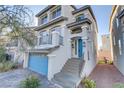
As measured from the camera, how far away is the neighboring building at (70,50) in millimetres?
3004

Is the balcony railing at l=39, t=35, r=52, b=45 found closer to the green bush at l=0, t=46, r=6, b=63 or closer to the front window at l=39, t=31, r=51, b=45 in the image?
the front window at l=39, t=31, r=51, b=45

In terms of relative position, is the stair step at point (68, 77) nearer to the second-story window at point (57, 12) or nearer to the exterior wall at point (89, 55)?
the exterior wall at point (89, 55)


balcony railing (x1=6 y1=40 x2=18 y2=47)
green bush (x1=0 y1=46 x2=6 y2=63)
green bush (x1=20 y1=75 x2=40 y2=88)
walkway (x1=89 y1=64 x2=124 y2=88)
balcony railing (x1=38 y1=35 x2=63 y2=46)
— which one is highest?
balcony railing (x1=38 y1=35 x2=63 y2=46)

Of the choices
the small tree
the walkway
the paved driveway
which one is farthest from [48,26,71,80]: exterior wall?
the small tree

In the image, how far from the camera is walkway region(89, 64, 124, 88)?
2377 millimetres

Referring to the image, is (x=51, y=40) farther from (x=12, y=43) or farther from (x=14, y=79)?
(x=14, y=79)

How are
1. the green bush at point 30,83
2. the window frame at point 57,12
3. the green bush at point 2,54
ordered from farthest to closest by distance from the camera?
the window frame at point 57,12 < the green bush at point 30,83 < the green bush at point 2,54

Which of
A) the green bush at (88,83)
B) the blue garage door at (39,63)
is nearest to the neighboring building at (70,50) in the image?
the blue garage door at (39,63)

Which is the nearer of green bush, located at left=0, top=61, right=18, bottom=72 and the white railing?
green bush, located at left=0, top=61, right=18, bottom=72

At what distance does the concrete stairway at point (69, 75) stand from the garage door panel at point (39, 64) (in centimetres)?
45

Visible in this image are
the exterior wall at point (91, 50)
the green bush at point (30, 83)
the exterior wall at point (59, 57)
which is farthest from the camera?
the exterior wall at point (59, 57)
